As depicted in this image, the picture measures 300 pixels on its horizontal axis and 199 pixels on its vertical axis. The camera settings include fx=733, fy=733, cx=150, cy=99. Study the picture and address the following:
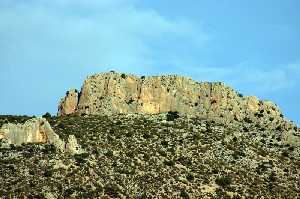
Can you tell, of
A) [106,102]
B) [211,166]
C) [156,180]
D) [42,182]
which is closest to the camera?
[42,182]

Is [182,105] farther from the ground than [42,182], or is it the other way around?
[182,105]

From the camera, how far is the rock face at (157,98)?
15450 centimetres

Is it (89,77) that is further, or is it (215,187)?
(89,77)

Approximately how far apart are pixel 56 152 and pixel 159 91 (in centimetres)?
4498

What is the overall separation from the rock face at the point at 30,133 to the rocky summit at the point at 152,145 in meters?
0.17

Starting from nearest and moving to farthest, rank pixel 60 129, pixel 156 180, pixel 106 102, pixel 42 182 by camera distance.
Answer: pixel 42 182, pixel 156 180, pixel 60 129, pixel 106 102

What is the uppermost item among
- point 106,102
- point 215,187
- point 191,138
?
point 106,102

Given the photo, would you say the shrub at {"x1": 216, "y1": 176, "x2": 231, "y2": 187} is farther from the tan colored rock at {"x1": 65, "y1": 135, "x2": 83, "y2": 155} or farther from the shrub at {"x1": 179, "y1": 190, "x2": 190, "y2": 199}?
the tan colored rock at {"x1": 65, "y1": 135, "x2": 83, "y2": 155}

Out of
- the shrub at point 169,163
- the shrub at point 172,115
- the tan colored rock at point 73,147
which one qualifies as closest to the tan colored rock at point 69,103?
the shrub at point 172,115

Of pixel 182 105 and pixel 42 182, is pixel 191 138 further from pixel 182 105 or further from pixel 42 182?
pixel 42 182

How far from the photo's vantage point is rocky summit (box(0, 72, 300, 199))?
11012 cm

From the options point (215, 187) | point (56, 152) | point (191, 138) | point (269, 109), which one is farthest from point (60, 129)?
point (269, 109)

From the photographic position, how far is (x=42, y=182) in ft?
350

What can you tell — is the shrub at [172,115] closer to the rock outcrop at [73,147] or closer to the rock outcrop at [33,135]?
the rock outcrop at [33,135]
